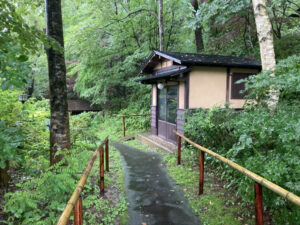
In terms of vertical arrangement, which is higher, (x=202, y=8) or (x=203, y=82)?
(x=202, y=8)

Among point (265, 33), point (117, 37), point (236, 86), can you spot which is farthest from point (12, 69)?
point (117, 37)

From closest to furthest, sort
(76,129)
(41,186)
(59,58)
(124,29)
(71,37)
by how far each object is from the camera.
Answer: (41,186) < (59,58) < (76,129) < (71,37) < (124,29)

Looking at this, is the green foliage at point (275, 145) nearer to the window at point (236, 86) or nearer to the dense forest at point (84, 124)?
the dense forest at point (84, 124)

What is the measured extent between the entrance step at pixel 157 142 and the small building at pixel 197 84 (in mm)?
311

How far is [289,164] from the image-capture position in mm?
2166

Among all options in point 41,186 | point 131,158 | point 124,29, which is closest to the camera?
point 41,186

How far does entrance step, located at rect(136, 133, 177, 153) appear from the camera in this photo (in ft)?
24.7

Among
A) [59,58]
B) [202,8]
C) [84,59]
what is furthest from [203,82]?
[84,59]

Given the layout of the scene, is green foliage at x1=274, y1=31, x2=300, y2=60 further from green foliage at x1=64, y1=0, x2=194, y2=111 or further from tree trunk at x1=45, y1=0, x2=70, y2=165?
tree trunk at x1=45, y1=0, x2=70, y2=165

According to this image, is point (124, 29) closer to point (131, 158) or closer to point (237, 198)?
point (131, 158)

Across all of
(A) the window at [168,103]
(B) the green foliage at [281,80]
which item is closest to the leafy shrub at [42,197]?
(B) the green foliage at [281,80]

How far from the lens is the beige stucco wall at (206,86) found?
7277 millimetres

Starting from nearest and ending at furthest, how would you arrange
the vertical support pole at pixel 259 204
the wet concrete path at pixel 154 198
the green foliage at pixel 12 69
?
the green foliage at pixel 12 69
the vertical support pole at pixel 259 204
the wet concrete path at pixel 154 198

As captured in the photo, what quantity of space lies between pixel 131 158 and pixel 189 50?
33.2 ft
